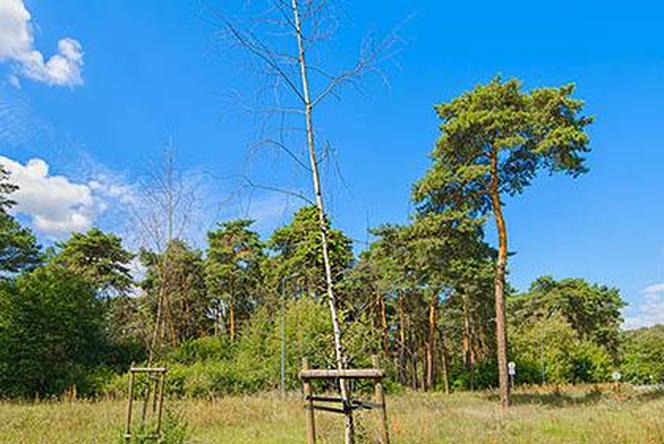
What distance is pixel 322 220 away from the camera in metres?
3.46

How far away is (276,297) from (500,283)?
12751mm

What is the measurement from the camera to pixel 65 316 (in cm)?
2023

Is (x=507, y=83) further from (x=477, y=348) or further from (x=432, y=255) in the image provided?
(x=477, y=348)

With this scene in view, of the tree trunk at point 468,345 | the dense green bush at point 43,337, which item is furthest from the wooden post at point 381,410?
the tree trunk at point 468,345

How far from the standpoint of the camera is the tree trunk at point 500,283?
16.3 m

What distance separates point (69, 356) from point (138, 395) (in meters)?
7.16

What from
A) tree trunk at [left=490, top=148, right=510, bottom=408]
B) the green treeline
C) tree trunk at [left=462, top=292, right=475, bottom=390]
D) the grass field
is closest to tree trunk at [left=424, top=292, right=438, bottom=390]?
the green treeline

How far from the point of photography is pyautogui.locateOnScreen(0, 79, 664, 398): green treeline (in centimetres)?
1656

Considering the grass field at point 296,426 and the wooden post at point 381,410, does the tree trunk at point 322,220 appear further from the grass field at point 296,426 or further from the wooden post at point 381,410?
the grass field at point 296,426

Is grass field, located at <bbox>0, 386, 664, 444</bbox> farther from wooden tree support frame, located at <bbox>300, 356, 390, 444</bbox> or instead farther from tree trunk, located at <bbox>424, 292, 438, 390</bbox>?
tree trunk, located at <bbox>424, 292, 438, 390</bbox>

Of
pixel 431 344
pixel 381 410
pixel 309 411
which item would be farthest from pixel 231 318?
pixel 381 410

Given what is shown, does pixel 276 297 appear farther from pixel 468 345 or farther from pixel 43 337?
pixel 468 345

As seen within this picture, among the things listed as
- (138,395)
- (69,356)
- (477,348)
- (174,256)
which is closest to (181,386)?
(138,395)

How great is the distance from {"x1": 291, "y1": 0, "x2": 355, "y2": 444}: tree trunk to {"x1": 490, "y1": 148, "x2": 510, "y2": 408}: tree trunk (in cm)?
1412
